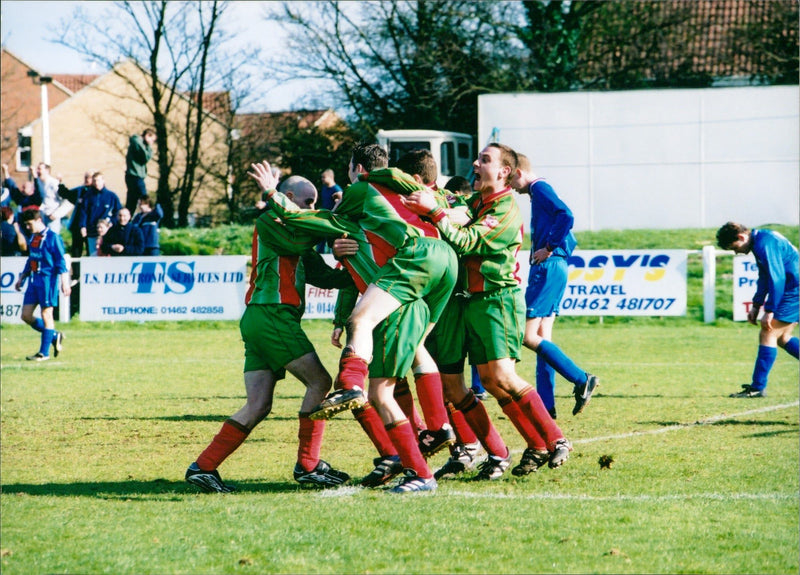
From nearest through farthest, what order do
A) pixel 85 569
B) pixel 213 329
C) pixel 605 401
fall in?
pixel 85 569, pixel 605 401, pixel 213 329

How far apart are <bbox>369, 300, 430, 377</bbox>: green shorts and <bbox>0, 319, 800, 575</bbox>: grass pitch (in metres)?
0.77

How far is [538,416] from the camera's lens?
7.24 metres

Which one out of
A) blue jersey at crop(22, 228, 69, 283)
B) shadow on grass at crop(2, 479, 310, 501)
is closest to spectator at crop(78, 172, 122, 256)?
blue jersey at crop(22, 228, 69, 283)

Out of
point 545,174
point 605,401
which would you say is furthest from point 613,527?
point 545,174

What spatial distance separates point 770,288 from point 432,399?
5.25m

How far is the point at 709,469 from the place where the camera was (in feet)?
24.8

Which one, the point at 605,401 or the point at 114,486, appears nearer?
the point at 114,486

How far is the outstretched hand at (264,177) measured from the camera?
6832 mm

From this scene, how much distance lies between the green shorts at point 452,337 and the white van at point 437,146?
84.6 feet

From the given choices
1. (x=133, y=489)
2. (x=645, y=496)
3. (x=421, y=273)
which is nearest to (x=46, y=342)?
(x=133, y=489)

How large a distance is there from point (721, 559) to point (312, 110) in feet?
131

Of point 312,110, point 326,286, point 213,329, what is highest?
point 312,110

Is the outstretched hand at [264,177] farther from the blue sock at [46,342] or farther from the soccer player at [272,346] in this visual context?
the blue sock at [46,342]

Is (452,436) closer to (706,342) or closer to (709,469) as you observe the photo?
(709,469)
